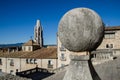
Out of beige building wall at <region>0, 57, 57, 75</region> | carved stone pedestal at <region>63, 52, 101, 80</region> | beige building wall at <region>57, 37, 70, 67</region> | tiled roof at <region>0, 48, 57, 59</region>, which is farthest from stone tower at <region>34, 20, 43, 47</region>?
carved stone pedestal at <region>63, 52, 101, 80</region>

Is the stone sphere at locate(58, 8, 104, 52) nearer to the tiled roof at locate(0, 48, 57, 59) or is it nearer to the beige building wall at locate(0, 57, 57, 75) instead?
the tiled roof at locate(0, 48, 57, 59)

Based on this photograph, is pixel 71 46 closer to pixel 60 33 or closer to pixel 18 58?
pixel 60 33

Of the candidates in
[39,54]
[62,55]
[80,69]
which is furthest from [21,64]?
[80,69]

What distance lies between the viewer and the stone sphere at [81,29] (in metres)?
5.65

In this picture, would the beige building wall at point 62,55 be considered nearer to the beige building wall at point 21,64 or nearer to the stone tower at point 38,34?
the beige building wall at point 21,64

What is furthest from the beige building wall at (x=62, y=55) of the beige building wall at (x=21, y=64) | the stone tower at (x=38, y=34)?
the stone tower at (x=38, y=34)

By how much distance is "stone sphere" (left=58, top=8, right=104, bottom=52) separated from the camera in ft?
18.5

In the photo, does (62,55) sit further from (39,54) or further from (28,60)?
(28,60)

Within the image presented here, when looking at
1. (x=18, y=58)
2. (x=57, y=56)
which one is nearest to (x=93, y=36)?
(x=57, y=56)

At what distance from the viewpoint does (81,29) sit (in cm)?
564

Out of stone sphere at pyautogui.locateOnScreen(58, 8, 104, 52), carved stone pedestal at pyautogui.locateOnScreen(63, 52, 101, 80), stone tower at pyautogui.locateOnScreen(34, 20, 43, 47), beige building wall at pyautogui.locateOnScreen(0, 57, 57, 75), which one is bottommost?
beige building wall at pyautogui.locateOnScreen(0, 57, 57, 75)

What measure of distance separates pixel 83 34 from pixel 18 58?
207ft

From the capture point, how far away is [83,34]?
223 inches

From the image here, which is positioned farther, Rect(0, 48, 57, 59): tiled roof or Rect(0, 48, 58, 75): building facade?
Rect(0, 48, 57, 59): tiled roof
